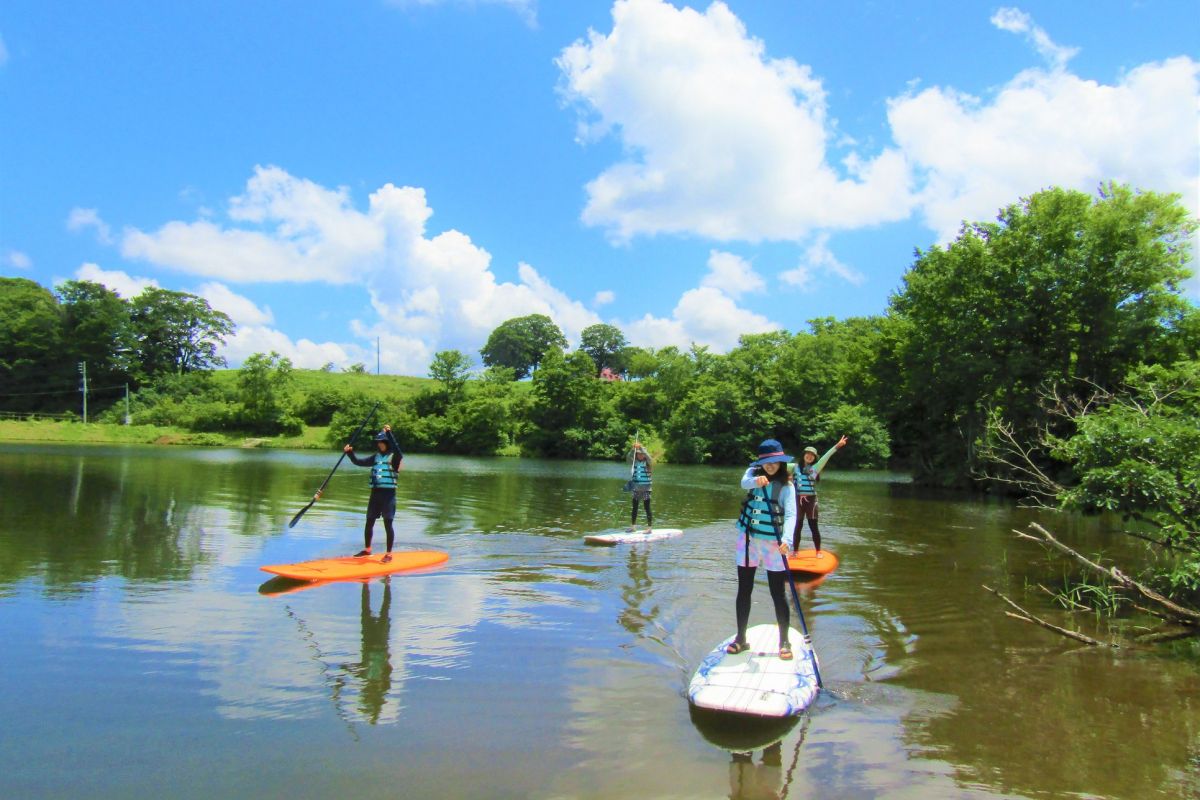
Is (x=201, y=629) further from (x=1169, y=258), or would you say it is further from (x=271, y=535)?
(x=1169, y=258)

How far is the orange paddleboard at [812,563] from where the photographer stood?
10.8 m

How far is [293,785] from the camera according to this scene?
4.31m

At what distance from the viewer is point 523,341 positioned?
12075cm

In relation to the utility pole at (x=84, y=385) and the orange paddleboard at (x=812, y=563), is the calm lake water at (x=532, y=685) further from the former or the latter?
the utility pole at (x=84, y=385)

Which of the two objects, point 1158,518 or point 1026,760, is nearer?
point 1026,760

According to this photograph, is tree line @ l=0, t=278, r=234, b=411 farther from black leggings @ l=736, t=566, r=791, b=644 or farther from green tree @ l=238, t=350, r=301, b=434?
black leggings @ l=736, t=566, r=791, b=644

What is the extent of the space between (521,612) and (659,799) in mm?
4467

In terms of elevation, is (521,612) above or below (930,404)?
below

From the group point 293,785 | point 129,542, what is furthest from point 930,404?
point 293,785

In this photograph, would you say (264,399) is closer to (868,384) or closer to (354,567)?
(868,384)

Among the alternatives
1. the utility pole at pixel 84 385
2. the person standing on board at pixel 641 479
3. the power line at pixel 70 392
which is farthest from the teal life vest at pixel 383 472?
the power line at pixel 70 392

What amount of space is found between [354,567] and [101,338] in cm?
9032

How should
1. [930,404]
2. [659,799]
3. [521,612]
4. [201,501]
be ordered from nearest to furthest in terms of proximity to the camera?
[659,799]
[521,612]
[201,501]
[930,404]

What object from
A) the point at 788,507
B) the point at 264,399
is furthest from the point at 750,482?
the point at 264,399
